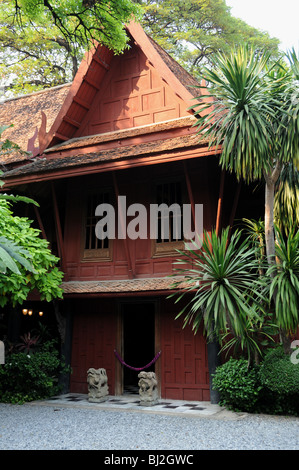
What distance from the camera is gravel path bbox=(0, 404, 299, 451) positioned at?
618cm

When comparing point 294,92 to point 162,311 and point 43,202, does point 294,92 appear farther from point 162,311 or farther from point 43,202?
point 43,202

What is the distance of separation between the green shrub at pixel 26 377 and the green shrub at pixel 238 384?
12.9 ft

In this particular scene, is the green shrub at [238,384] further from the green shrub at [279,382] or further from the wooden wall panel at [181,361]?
the wooden wall panel at [181,361]

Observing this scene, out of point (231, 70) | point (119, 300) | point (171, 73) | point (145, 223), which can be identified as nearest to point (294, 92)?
point (231, 70)

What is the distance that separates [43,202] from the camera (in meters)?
12.5

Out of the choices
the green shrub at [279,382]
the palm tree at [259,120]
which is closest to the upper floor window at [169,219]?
the palm tree at [259,120]

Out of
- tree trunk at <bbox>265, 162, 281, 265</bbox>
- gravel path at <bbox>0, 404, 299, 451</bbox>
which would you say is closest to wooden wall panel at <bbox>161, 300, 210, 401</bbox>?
gravel path at <bbox>0, 404, 299, 451</bbox>

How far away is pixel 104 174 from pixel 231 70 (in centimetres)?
439

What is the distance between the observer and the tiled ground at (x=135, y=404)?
8805 millimetres

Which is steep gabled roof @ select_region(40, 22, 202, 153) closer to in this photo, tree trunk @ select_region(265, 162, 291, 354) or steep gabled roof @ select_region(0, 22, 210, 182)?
steep gabled roof @ select_region(0, 22, 210, 182)

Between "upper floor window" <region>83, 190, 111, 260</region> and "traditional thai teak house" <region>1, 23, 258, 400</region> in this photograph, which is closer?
"traditional thai teak house" <region>1, 23, 258, 400</region>

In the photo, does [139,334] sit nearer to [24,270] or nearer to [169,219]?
[169,219]

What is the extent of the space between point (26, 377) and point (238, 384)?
4783 mm

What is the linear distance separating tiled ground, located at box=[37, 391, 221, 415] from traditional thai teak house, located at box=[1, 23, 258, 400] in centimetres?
34
